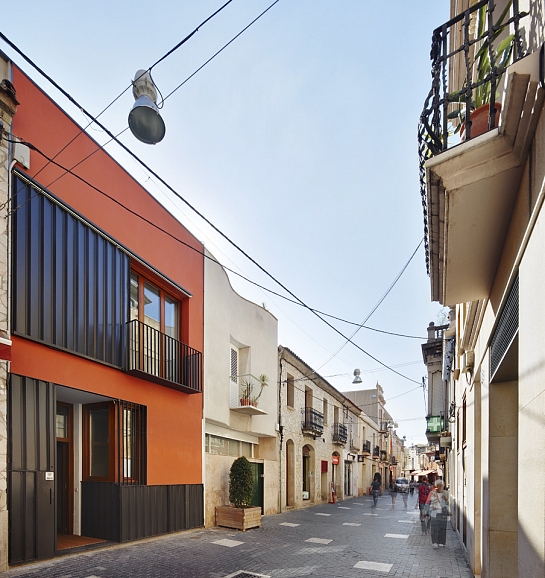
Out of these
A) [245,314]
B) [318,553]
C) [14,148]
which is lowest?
[318,553]

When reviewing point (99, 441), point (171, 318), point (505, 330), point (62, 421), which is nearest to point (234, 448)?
point (171, 318)

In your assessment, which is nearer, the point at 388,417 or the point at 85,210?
the point at 85,210

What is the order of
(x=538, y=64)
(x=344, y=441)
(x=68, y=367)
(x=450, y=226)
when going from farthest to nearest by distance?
(x=344, y=441) → (x=68, y=367) → (x=450, y=226) → (x=538, y=64)

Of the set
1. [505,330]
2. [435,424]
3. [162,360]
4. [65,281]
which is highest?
[65,281]

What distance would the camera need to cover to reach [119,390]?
10352 millimetres

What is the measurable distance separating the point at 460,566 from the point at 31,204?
9.84m

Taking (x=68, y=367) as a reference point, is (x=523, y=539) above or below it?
below

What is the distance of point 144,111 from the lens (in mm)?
5547

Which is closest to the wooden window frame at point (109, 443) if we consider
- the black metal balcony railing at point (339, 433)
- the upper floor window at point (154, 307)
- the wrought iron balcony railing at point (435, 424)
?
the upper floor window at point (154, 307)

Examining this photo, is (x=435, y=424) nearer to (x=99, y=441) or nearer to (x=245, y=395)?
(x=245, y=395)

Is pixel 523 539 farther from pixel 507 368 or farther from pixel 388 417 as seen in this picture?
pixel 388 417

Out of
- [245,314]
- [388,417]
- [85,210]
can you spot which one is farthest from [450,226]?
[388,417]

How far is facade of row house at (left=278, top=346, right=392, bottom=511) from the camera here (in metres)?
20.9

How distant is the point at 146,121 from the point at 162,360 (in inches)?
293
